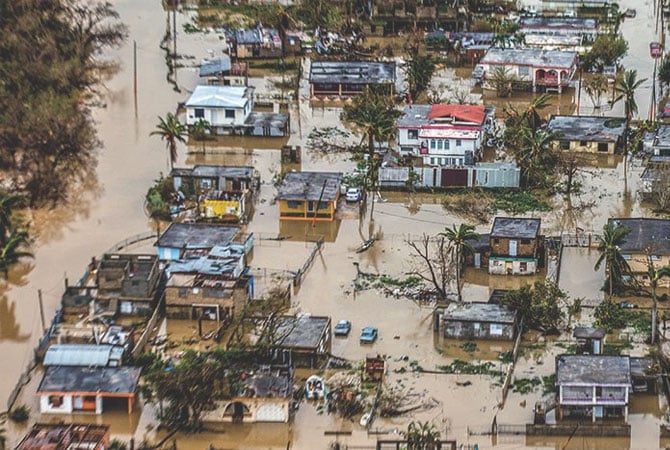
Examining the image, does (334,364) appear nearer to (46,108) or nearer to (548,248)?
(548,248)

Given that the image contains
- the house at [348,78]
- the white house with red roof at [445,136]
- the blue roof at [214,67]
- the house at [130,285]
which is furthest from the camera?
the blue roof at [214,67]

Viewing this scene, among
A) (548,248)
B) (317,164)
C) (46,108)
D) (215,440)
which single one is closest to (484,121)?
(317,164)

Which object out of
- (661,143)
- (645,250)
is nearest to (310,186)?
(645,250)

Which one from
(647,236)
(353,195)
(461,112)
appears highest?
(461,112)

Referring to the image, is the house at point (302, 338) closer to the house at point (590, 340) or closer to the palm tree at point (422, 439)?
the palm tree at point (422, 439)

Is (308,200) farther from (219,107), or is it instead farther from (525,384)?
(525,384)

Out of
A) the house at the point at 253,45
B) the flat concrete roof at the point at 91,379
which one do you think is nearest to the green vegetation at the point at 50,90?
the house at the point at 253,45
